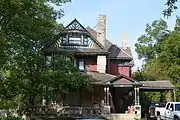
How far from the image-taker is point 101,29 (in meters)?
44.9

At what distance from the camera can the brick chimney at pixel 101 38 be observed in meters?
42.8

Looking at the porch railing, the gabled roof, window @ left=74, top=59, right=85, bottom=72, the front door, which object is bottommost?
the porch railing

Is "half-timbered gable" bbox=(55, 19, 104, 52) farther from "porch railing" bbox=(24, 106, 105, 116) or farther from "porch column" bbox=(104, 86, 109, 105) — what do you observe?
"porch railing" bbox=(24, 106, 105, 116)

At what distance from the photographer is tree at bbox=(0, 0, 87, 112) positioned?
21734 millimetres

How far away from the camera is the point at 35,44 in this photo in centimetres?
2841

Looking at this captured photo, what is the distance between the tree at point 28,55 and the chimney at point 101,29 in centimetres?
1202

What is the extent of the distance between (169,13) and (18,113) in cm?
2548

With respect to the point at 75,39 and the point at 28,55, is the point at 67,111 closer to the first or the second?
the point at 75,39

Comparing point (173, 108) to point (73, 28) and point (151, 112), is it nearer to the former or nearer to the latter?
point (151, 112)

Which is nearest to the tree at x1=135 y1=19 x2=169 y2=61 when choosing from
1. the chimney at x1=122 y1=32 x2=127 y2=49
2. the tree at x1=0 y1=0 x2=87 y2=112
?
the chimney at x1=122 y1=32 x2=127 y2=49

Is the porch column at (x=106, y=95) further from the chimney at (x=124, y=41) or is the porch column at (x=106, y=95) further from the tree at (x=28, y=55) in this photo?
the chimney at (x=124, y=41)

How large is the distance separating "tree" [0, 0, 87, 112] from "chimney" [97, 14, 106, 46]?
12.0 m

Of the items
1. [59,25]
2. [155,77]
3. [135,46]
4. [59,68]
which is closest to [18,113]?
[59,68]

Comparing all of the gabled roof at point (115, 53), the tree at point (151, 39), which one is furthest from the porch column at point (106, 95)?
the tree at point (151, 39)
